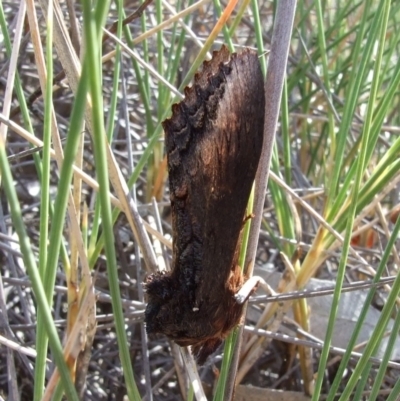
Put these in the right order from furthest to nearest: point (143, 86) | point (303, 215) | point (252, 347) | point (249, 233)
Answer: point (303, 215) < point (143, 86) < point (252, 347) < point (249, 233)

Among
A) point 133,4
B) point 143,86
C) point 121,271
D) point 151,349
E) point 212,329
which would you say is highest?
point 133,4

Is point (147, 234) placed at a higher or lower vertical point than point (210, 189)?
lower

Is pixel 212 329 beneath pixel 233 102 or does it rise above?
beneath

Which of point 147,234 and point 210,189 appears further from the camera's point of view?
point 147,234

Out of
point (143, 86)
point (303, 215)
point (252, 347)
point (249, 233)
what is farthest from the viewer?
point (303, 215)

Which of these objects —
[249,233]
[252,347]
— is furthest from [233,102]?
[252,347]

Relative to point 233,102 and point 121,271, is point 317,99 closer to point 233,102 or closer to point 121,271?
point 121,271

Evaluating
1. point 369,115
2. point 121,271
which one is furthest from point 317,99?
point 369,115

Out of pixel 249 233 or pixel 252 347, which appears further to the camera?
pixel 252 347
